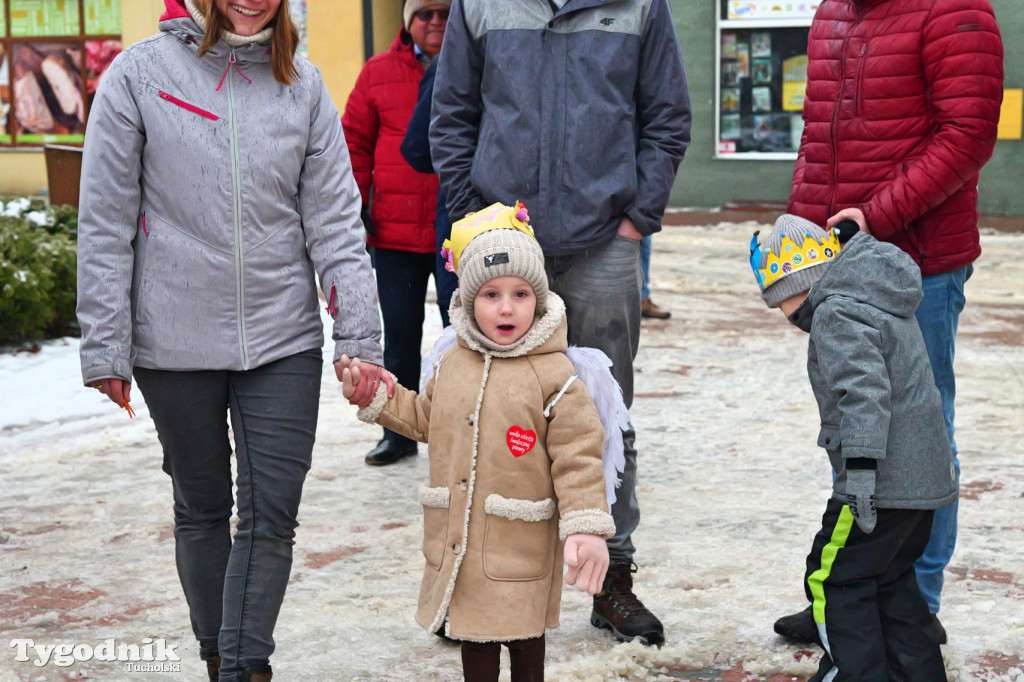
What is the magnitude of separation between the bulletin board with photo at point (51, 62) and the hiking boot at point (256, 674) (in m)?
17.8

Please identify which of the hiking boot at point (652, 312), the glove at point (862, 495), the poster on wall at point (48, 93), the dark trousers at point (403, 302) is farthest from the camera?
the poster on wall at point (48, 93)

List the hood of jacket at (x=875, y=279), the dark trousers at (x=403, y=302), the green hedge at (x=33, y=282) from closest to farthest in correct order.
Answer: the hood of jacket at (x=875, y=279)
the dark trousers at (x=403, y=302)
the green hedge at (x=33, y=282)

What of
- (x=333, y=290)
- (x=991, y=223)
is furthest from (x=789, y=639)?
(x=991, y=223)

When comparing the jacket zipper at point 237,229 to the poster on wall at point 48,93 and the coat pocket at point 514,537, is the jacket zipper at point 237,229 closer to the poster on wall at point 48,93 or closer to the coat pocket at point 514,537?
the coat pocket at point 514,537

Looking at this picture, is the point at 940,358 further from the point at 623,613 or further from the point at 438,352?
the point at 438,352

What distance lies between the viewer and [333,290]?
3.53m

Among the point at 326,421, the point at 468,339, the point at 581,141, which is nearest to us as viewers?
the point at 468,339

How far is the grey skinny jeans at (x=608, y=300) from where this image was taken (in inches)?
161

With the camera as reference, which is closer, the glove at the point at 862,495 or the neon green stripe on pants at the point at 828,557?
the glove at the point at 862,495

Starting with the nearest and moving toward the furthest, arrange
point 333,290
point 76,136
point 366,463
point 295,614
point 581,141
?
point 333,290 → point 581,141 → point 295,614 → point 366,463 → point 76,136

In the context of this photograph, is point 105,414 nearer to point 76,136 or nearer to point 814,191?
point 814,191

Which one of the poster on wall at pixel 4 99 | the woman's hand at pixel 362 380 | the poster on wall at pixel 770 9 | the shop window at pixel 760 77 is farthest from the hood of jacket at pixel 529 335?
the poster on wall at pixel 4 99

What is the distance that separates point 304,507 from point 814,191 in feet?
9.01

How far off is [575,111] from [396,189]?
84.3 inches
